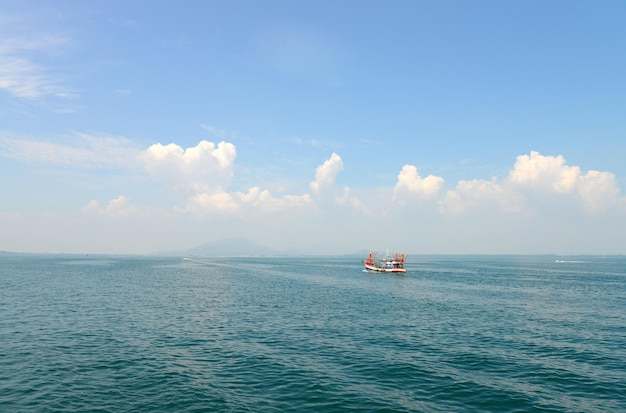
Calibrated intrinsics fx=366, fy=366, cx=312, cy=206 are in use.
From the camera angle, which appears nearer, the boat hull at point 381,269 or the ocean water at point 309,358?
the ocean water at point 309,358

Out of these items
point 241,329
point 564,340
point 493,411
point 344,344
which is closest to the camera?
point 493,411

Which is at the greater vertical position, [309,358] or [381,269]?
[309,358]

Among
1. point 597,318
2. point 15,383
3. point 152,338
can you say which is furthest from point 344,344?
point 597,318

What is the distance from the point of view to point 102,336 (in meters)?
46.5

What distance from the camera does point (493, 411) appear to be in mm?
26375

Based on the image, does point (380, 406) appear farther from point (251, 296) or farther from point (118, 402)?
point (251, 296)

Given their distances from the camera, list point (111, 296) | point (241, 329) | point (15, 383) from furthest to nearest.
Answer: point (111, 296)
point (241, 329)
point (15, 383)

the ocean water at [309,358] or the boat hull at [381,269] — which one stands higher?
the ocean water at [309,358]

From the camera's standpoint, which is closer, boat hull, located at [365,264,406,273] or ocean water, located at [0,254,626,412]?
ocean water, located at [0,254,626,412]

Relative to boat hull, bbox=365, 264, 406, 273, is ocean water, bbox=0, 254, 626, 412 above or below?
above

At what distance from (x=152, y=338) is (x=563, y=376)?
4513 cm

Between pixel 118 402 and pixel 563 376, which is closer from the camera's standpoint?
pixel 118 402

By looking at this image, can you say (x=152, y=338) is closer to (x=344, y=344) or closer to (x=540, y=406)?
(x=344, y=344)

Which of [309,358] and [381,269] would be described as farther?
[381,269]
